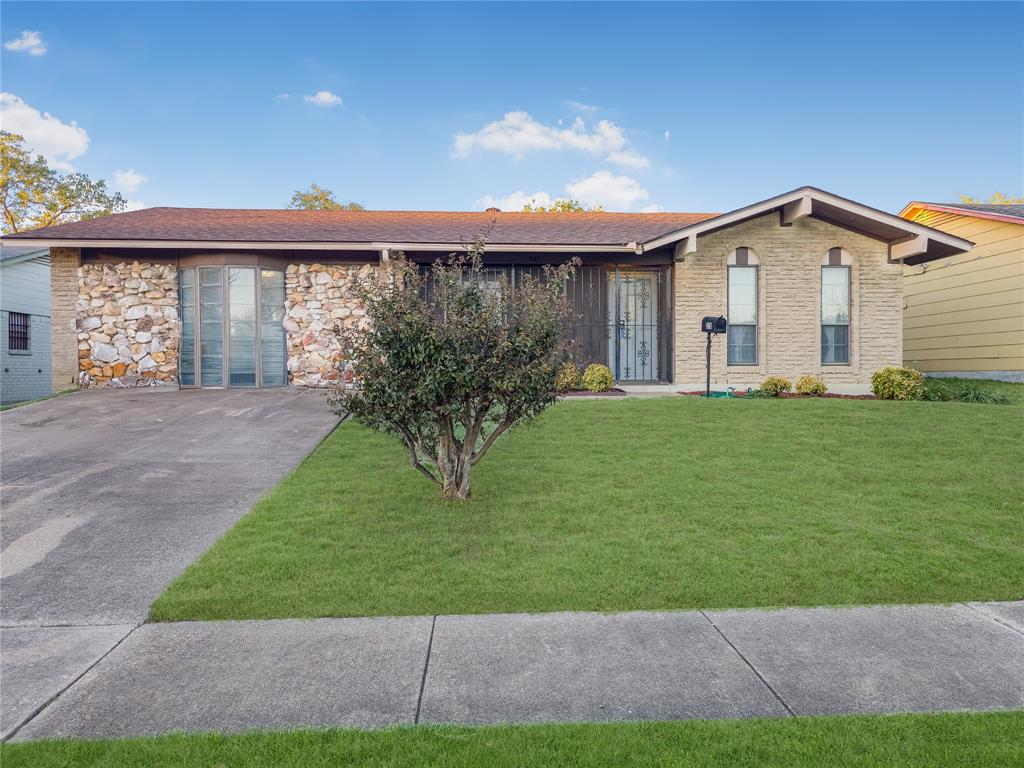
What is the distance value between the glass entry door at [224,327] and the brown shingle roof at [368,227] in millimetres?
958

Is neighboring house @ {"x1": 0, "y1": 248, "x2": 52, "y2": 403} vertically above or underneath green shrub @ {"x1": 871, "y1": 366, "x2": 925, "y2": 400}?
above

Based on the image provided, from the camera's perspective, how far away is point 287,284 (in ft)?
47.3

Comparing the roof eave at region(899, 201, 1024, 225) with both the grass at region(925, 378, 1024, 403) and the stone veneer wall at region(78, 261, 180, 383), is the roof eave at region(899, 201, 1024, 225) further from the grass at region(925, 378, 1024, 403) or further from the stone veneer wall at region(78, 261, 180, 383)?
the stone veneer wall at region(78, 261, 180, 383)

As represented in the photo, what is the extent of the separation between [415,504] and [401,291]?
6.88ft

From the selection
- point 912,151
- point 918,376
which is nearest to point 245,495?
point 918,376

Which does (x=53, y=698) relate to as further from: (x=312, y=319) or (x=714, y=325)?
(x=714, y=325)

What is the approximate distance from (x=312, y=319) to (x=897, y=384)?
12.8 m

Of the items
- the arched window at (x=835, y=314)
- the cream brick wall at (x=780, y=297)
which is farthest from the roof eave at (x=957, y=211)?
the arched window at (x=835, y=314)

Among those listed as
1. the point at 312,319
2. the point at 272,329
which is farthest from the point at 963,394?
the point at 272,329

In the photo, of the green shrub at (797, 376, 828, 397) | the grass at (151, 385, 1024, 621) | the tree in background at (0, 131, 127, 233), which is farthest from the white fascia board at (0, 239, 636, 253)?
the tree in background at (0, 131, 127, 233)

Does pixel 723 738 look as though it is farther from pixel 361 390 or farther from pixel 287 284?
pixel 287 284

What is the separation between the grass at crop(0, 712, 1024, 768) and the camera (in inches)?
96.5

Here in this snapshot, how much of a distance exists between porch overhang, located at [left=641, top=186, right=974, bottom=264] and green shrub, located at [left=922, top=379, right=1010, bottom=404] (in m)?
3.07

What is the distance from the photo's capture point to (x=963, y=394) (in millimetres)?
13125
